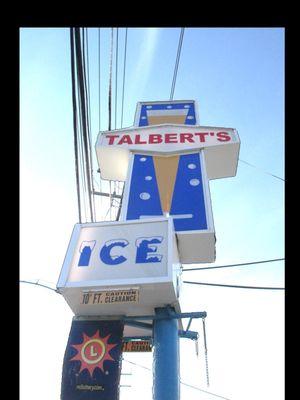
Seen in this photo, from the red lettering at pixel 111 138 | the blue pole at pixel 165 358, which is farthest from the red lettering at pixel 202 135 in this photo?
the blue pole at pixel 165 358

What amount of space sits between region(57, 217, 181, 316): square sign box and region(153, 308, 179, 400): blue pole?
0.64 feet

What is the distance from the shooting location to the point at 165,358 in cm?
430

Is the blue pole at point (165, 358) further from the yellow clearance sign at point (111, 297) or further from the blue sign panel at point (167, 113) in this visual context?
the blue sign panel at point (167, 113)

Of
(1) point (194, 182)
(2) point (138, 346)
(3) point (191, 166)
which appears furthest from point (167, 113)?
(2) point (138, 346)

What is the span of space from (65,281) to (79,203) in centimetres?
217

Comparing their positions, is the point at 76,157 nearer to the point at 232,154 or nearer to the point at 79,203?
the point at 79,203

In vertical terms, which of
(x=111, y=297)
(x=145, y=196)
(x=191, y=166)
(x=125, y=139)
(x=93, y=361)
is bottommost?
(x=93, y=361)

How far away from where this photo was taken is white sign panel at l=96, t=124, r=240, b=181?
20.4ft

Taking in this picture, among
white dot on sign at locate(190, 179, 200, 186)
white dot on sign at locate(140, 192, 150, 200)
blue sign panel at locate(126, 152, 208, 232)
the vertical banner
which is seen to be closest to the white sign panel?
blue sign panel at locate(126, 152, 208, 232)

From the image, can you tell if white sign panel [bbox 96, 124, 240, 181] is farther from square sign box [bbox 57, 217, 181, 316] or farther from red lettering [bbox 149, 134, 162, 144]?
square sign box [bbox 57, 217, 181, 316]

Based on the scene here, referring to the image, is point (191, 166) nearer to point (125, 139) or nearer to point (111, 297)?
point (125, 139)

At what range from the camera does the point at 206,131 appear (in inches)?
254

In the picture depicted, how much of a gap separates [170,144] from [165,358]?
3079 millimetres

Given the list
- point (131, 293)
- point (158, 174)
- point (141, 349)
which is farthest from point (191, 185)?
point (141, 349)
